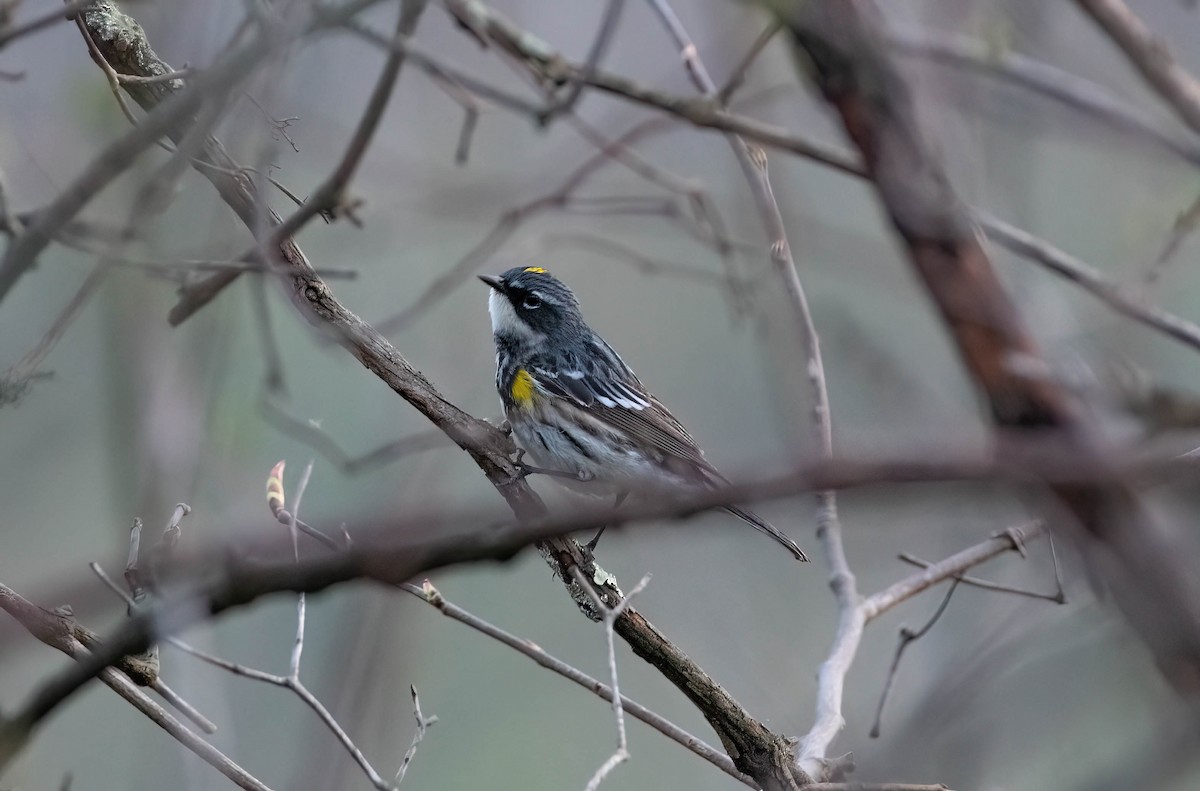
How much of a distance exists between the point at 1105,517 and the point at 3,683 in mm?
7249

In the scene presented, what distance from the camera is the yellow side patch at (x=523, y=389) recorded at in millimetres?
6027

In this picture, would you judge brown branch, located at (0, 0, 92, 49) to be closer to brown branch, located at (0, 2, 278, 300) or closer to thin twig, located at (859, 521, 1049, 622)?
brown branch, located at (0, 2, 278, 300)

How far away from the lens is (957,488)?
108cm

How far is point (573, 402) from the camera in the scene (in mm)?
6012

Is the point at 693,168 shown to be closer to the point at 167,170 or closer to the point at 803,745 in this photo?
the point at 803,745

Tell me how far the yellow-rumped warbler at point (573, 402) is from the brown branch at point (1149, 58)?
11.5 feet

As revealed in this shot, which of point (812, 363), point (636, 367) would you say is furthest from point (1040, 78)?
point (636, 367)

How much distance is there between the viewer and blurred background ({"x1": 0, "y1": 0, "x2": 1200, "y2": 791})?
2143 mm

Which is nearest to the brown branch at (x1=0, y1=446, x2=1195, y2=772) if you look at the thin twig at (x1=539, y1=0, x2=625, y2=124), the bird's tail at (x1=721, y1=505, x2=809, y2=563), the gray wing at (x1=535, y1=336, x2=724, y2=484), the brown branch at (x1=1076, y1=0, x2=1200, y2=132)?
the brown branch at (x1=1076, y1=0, x2=1200, y2=132)

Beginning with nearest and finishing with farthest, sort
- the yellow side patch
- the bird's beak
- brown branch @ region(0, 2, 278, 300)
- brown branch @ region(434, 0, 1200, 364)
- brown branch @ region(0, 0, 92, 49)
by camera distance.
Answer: brown branch @ region(0, 2, 278, 300) → brown branch @ region(0, 0, 92, 49) → brown branch @ region(434, 0, 1200, 364) → the yellow side patch → the bird's beak

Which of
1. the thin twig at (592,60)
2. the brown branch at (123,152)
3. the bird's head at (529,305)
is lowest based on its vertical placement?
the brown branch at (123,152)

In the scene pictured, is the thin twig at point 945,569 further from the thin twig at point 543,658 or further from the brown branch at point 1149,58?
the brown branch at point 1149,58

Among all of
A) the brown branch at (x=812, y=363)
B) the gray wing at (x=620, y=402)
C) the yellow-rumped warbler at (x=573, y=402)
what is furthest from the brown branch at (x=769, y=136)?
the gray wing at (x=620, y=402)

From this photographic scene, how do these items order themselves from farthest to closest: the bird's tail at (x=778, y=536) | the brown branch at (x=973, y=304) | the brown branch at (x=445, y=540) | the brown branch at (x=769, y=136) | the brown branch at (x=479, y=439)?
the bird's tail at (x=778, y=536)
the brown branch at (x=479, y=439)
the brown branch at (x=769, y=136)
the brown branch at (x=973, y=304)
the brown branch at (x=445, y=540)
